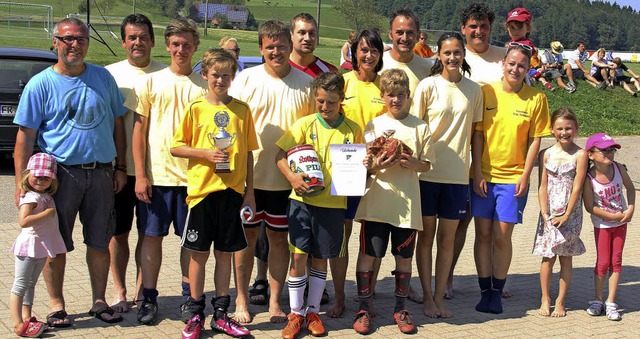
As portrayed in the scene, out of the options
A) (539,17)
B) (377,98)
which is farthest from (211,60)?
(539,17)

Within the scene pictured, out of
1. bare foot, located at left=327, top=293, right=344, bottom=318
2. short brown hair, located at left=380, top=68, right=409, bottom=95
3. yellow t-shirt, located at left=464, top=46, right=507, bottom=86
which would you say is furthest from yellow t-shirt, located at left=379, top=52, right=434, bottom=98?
bare foot, located at left=327, top=293, right=344, bottom=318

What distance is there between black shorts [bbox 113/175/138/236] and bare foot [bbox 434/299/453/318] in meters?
2.47

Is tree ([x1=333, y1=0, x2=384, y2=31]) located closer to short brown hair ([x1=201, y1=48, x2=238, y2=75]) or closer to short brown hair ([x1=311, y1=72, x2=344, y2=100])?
short brown hair ([x1=311, y1=72, x2=344, y2=100])

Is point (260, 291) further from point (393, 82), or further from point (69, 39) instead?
point (69, 39)

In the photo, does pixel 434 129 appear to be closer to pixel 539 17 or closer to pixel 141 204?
Answer: pixel 141 204

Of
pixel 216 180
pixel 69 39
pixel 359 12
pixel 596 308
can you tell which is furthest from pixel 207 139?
pixel 359 12

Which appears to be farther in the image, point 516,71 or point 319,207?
point 516,71

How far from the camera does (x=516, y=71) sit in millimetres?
6215

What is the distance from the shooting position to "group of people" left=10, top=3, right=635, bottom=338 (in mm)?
5430

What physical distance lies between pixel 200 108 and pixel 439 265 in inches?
91.1

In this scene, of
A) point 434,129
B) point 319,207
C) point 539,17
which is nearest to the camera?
point 319,207

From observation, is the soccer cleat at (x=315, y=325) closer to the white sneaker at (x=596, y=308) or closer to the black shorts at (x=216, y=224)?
the black shorts at (x=216, y=224)

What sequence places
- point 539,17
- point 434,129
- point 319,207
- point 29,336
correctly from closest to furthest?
point 29,336, point 319,207, point 434,129, point 539,17

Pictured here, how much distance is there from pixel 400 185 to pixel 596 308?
202 centimetres
